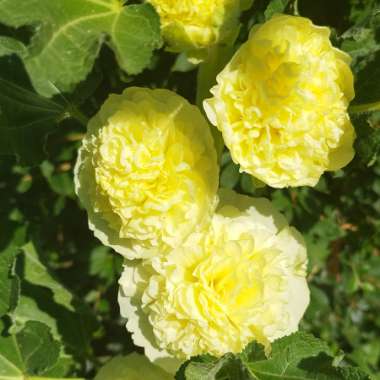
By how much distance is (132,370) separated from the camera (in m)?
1.20

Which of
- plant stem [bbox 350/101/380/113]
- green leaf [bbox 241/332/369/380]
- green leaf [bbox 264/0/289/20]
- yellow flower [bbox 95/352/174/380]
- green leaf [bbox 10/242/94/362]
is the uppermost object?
green leaf [bbox 264/0/289/20]

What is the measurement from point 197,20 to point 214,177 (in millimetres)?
236

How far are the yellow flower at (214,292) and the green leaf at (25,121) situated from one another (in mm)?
288

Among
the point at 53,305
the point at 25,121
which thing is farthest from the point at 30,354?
the point at 25,121

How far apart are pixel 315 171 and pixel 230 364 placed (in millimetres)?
297

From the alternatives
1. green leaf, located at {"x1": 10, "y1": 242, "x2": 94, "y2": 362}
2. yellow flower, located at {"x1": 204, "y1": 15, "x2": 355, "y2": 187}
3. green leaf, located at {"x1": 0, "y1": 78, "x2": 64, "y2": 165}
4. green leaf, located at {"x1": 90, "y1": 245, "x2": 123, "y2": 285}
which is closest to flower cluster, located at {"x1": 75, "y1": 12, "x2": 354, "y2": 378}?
yellow flower, located at {"x1": 204, "y1": 15, "x2": 355, "y2": 187}

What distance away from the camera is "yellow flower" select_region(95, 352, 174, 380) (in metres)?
1.19

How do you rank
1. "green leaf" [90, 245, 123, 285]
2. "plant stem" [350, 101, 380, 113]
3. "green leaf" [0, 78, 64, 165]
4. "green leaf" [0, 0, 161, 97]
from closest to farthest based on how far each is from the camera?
"green leaf" [0, 0, 161, 97] < "plant stem" [350, 101, 380, 113] < "green leaf" [0, 78, 64, 165] < "green leaf" [90, 245, 123, 285]

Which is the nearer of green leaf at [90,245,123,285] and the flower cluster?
the flower cluster

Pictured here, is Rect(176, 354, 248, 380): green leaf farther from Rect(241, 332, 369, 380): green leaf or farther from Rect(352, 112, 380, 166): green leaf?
Rect(352, 112, 380, 166): green leaf

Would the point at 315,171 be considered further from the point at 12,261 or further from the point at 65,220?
the point at 65,220

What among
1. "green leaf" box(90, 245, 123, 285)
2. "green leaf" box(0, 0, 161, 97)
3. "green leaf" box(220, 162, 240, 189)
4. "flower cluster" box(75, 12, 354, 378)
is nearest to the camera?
"green leaf" box(0, 0, 161, 97)

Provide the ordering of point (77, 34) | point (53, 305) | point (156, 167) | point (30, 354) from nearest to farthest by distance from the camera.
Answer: point (77, 34) → point (156, 167) → point (30, 354) → point (53, 305)

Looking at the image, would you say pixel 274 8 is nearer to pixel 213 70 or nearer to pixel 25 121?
pixel 213 70
